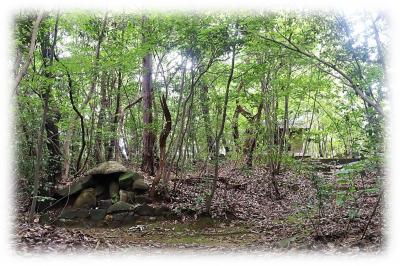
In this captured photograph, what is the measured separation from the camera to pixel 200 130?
1594 centimetres

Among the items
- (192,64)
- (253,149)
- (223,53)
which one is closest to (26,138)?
(192,64)

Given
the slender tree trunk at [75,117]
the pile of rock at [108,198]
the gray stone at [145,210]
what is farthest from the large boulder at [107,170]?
the gray stone at [145,210]

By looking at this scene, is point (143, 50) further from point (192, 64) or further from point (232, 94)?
point (232, 94)

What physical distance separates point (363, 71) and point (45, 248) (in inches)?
A: 303

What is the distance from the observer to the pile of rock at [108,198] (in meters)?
10.8

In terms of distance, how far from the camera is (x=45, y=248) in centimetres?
584

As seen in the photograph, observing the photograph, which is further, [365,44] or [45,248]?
[365,44]

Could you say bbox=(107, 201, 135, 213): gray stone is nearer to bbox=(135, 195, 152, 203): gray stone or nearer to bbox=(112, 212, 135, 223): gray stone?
bbox=(112, 212, 135, 223): gray stone

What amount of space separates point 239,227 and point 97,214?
13.8 ft

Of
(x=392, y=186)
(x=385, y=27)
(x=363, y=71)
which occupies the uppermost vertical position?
(x=385, y=27)

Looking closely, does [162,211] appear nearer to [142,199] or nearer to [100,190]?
[142,199]

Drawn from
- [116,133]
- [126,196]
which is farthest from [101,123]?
[126,196]

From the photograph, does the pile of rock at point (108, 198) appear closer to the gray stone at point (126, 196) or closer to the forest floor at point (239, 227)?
the gray stone at point (126, 196)

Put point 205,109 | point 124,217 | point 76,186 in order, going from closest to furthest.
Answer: point 124,217 → point 76,186 → point 205,109
